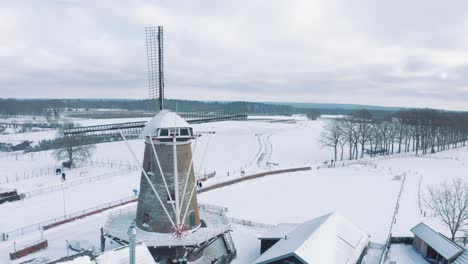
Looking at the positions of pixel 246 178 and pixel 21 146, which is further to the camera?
pixel 21 146

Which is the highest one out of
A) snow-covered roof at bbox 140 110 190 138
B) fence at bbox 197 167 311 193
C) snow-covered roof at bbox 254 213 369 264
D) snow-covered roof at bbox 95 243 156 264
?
snow-covered roof at bbox 140 110 190 138

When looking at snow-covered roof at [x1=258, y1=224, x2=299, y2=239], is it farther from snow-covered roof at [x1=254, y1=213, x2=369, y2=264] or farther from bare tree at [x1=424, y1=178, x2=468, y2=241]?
bare tree at [x1=424, y1=178, x2=468, y2=241]

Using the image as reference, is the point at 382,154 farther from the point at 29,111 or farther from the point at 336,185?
the point at 29,111

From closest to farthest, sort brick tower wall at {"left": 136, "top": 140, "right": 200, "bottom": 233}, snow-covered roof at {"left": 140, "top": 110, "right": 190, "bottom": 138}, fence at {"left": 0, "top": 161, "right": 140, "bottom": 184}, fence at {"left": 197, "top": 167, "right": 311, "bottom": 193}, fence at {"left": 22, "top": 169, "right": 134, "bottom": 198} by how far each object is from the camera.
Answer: snow-covered roof at {"left": 140, "top": 110, "right": 190, "bottom": 138} → brick tower wall at {"left": 136, "top": 140, "right": 200, "bottom": 233} → fence at {"left": 22, "top": 169, "right": 134, "bottom": 198} → fence at {"left": 197, "top": 167, "right": 311, "bottom": 193} → fence at {"left": 0, "top": 161, "right": 140, "bottom": 184}

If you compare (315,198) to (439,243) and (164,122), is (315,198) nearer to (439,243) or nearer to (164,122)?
(439,243)

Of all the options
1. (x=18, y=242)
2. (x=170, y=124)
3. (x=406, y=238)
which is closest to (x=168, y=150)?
(x=170, y=124)

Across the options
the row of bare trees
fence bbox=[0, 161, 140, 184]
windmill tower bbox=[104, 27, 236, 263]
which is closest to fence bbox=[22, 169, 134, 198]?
fence bbox=[0, 161, 140, 184]

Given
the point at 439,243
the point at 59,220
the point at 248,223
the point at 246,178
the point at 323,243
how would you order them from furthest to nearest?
the point at 246,178
the point at 248,223
the point at 59,220
the point at 439,243
the point at 323,243

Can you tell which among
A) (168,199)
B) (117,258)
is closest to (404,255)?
(168,199)
